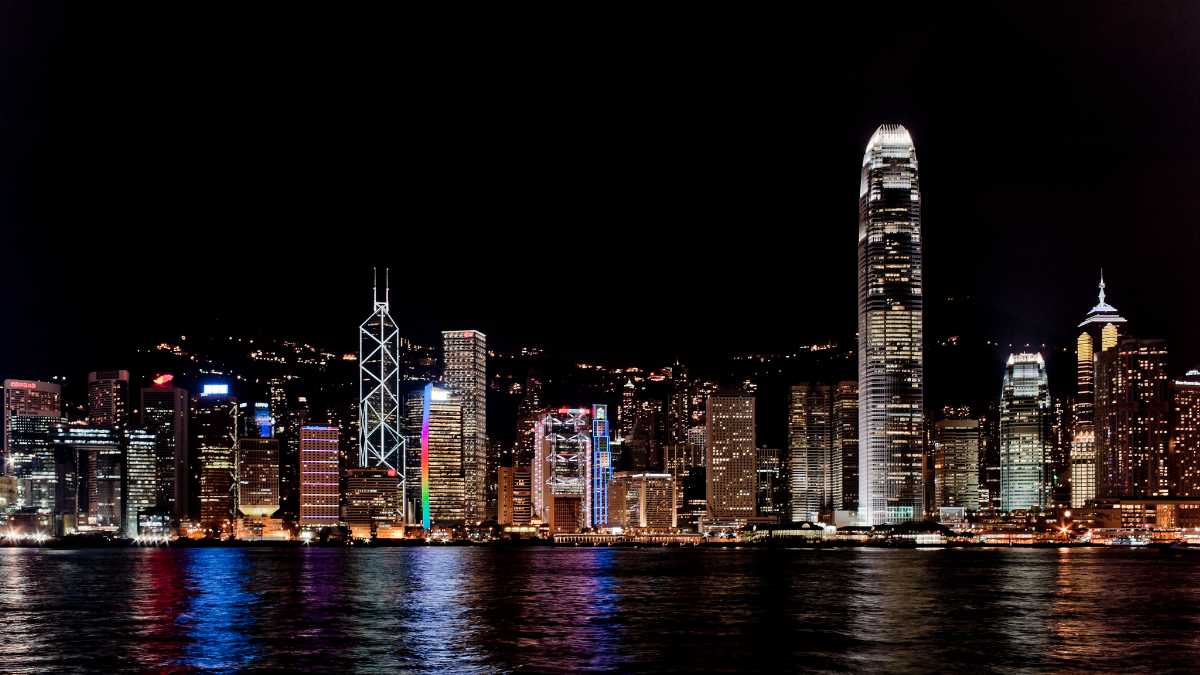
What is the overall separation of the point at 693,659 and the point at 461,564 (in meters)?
89.7

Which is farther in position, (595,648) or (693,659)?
(595,648)

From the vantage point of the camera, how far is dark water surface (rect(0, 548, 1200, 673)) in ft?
162

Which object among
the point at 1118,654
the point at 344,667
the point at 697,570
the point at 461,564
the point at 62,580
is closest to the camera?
the point at 344,667

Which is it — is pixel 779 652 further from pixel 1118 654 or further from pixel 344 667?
pixel 344 667

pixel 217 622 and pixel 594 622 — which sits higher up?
pixel 217 622

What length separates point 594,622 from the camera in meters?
64.2

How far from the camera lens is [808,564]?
480 ft

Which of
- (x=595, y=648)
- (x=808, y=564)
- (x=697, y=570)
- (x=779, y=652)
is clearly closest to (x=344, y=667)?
(x=595, y=648)

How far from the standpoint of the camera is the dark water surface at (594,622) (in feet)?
162

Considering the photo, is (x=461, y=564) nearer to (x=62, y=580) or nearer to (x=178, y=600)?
(x=62, y=580)

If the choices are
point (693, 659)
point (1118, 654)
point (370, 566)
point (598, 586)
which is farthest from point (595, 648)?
point (370, 566)

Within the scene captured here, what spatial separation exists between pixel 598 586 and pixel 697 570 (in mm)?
32564

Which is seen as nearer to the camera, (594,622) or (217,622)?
(217,622)

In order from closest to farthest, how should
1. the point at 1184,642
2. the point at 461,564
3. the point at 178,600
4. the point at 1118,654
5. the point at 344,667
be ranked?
the point at 344,667 < the point at 1118,654 < the point at 1184,642 < the point at 178,600 < the point at 461,564
